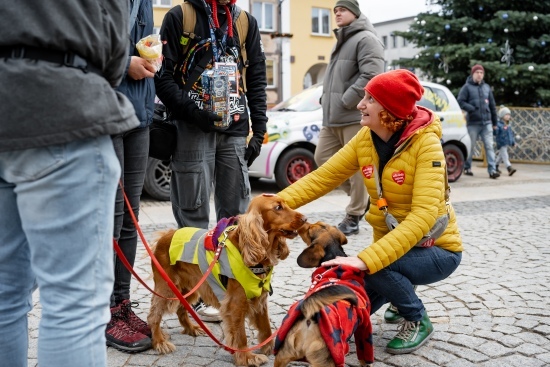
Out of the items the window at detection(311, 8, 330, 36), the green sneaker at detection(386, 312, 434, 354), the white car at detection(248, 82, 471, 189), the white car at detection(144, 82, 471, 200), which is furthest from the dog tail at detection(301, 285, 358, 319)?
the window at detection(311, 8, 330, 36)

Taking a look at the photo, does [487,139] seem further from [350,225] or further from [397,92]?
[397,92]

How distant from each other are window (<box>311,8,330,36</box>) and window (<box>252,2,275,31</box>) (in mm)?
2322

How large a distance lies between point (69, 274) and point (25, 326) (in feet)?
1.58

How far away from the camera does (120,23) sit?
1.77 metres

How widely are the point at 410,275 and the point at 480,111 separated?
384 inches

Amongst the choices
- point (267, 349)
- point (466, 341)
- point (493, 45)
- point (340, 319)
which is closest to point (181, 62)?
point (267, 349)

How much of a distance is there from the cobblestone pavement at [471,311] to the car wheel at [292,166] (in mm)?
2905

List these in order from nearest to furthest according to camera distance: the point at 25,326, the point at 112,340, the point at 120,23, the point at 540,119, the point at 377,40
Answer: the point at 120,23
the point at 25,326
the point at 112,340
the point at 377,40
the point at 540,119

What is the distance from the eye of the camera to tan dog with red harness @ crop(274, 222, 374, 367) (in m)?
2.62

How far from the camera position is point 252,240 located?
3.08 metres

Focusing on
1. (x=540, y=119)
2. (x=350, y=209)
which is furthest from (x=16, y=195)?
(x=540, y=119)

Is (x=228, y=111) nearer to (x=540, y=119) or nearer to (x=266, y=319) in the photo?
(x=266, y=319)

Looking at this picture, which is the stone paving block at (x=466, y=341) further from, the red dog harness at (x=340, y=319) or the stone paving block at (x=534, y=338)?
the red dog harness at (x=340, y=319)

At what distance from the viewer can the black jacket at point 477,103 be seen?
40.2 ft
